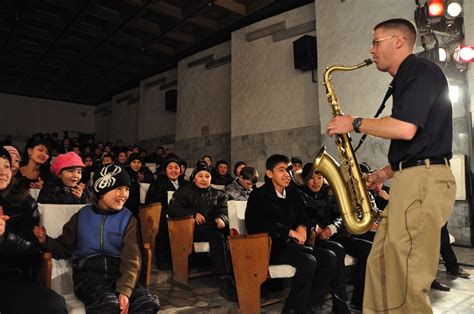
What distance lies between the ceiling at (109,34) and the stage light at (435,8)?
3.05 metres

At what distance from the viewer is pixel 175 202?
11.7ft

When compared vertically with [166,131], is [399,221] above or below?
below

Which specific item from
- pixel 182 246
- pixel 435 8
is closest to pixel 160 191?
pixel 182 246

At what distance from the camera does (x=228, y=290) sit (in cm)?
283

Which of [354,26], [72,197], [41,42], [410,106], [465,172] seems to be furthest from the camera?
[41,42]

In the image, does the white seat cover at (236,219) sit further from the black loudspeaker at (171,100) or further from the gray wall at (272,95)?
the black loudspeaker at (171,100)

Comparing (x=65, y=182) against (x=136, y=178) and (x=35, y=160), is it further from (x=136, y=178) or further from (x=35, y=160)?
(x=136, y=178)

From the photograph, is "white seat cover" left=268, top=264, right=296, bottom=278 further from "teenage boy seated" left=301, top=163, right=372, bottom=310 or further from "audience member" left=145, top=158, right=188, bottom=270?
"audience member" left=145, top=158, right=188, bottom=270

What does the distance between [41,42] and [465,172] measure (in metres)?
8.99

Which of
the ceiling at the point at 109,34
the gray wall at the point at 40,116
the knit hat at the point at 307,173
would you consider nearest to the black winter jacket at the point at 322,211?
the knit hat at the point at 307,173

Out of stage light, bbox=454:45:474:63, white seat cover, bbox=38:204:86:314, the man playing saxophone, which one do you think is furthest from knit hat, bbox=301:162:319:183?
stage light, bbox=454:45:474:63

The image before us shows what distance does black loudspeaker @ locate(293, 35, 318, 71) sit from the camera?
633cm

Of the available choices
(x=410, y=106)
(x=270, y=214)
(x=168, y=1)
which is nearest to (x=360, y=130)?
(x=410, y=106)

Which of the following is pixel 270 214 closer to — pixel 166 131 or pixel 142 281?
pixel 142 281
